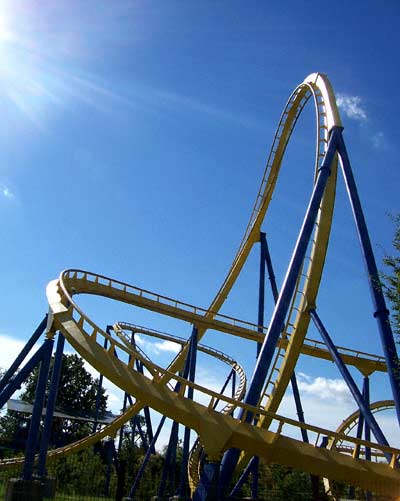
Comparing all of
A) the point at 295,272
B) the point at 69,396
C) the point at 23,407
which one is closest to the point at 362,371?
the point at 295,272

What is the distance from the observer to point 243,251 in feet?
61.6

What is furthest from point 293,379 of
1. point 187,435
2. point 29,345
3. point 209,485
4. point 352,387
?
point 209,485

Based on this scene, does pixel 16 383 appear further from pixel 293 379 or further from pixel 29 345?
pixel 293 379

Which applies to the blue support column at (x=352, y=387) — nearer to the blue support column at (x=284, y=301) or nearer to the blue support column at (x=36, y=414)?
the blue support column at (x=284, y=301)

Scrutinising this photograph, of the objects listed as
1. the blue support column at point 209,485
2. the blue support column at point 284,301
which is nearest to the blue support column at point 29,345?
the blue support column at point 284,301

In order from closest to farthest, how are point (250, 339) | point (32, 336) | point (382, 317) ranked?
point (382, 317) < point (32, 336) < point (250, 339)

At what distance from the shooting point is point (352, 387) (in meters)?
10.3

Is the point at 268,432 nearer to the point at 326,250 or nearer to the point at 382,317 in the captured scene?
the point at 382,317

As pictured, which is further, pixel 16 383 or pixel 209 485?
pixel 16 383

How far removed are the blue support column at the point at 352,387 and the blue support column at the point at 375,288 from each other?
2.38ft

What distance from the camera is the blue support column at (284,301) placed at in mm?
8734

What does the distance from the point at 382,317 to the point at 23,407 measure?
2689cm

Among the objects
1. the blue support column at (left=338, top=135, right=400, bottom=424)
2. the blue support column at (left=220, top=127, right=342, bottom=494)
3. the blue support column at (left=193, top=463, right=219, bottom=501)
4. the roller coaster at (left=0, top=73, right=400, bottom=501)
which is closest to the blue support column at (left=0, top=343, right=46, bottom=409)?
the roller coaster at (left=0, top=73, right=400, bottom=501)

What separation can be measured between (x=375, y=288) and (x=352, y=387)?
2.07m
